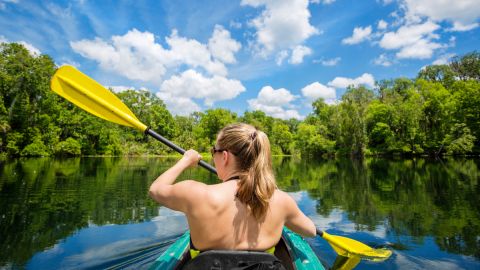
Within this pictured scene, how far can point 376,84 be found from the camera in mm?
56625

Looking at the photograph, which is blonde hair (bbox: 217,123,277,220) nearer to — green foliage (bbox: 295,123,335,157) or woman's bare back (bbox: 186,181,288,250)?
woman's bare back (bbox: 186,181,288,250)

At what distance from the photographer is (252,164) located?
5.52ft

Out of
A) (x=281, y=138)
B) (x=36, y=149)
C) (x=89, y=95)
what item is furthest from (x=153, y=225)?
(x=281, y=138)

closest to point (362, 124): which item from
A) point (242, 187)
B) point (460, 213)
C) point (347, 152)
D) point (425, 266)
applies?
point (347, 152)

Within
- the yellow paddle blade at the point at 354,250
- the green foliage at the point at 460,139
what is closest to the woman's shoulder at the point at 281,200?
the yellow paddle blade at the point at 354,250

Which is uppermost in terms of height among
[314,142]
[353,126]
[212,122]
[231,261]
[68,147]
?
[212,122]

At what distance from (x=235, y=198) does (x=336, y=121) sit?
42.7 m

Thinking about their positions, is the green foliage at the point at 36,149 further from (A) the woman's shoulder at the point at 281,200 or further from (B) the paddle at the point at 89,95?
(A) the woman's shoulder at the point at 281,200

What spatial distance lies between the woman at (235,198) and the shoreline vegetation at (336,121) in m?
29.7

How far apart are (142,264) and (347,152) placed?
4088cm

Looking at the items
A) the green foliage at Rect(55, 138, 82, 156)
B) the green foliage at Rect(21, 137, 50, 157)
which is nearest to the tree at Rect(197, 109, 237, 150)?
the green foliage at Rect(55, 138, 82, 156)

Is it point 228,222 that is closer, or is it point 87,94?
point 228,222

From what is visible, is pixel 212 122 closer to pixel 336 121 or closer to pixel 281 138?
pixel 281 138

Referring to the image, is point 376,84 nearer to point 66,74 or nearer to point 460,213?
point 460,213
